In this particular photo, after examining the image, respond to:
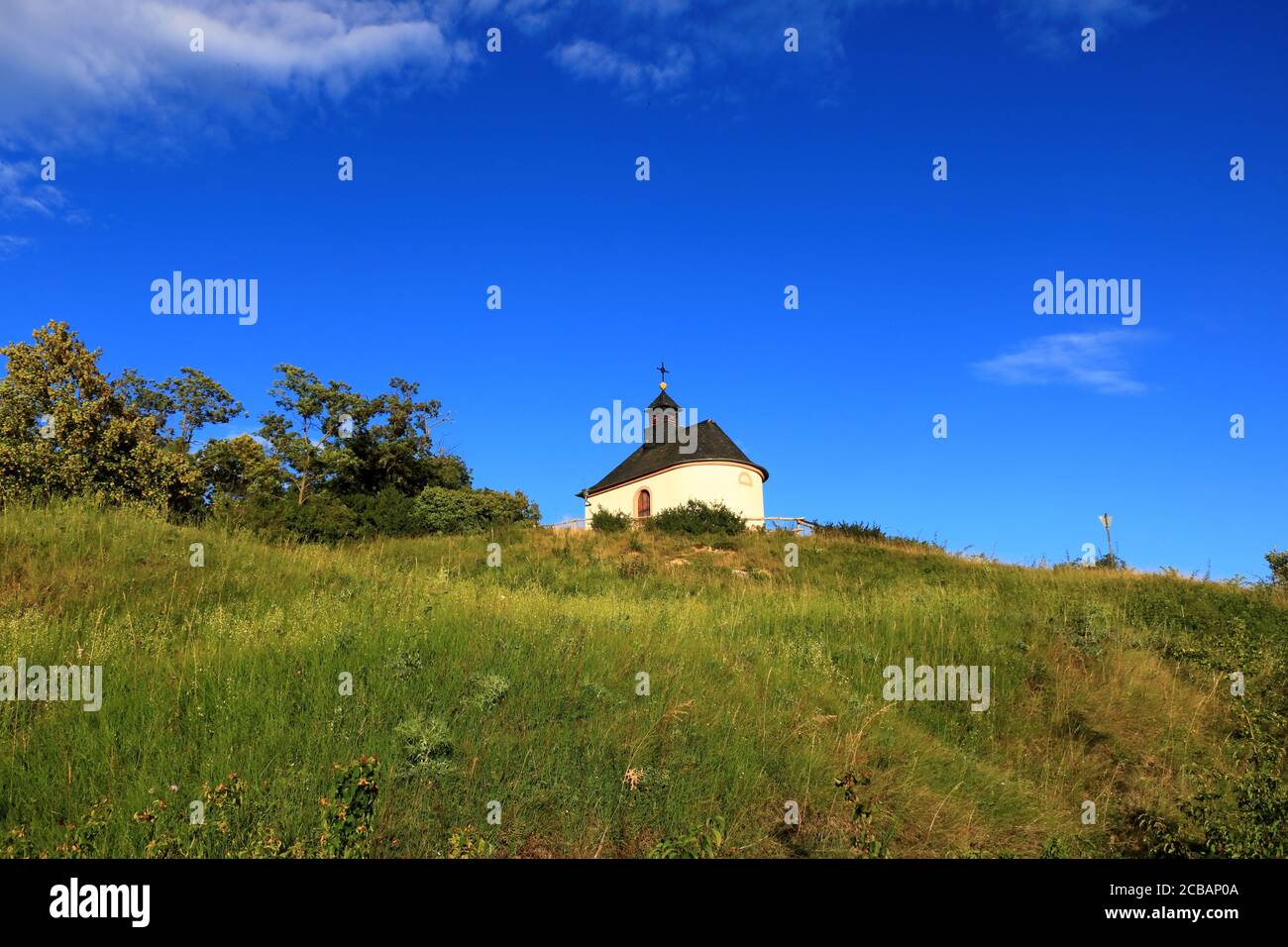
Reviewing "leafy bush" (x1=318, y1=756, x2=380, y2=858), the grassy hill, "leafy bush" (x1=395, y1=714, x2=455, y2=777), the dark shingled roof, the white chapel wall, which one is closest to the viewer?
"leafy bush" (x1=318, y1=756, x2=380, y2=858)

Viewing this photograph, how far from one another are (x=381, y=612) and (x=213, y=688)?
120 inches

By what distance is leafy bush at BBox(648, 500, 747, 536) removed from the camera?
3688 centimetres

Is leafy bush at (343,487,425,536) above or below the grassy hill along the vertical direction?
above

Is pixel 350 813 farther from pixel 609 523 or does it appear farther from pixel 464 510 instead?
pixel 609 523

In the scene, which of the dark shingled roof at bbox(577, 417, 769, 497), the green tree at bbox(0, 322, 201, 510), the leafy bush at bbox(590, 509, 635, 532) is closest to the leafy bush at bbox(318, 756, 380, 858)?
the green tree at bbox(0, 322, 201, 510)

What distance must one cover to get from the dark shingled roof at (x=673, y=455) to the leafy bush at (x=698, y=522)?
8168mm

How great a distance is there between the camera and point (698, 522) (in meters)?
37.4

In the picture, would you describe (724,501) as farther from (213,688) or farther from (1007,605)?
(213,688)

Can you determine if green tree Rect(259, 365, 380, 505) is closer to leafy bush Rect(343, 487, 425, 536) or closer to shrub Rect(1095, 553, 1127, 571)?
leafy bush Rect(343, 487, 425, 536)

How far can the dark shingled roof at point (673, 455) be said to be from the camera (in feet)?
154

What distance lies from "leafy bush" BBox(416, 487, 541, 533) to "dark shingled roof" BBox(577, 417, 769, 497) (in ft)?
36.8

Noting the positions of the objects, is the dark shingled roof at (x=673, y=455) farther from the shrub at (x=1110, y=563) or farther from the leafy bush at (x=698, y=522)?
the shrub at (x=1110, y=563)
